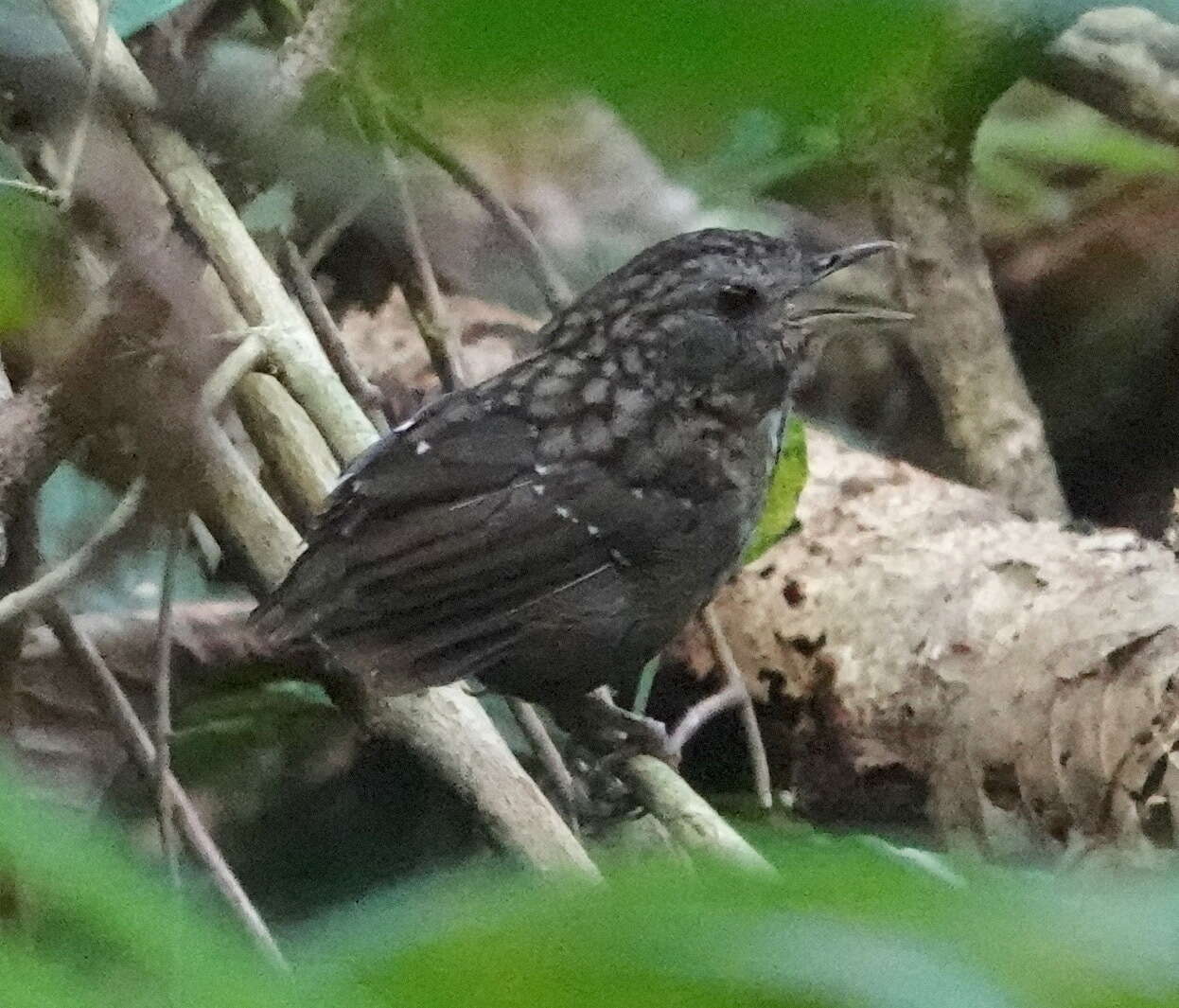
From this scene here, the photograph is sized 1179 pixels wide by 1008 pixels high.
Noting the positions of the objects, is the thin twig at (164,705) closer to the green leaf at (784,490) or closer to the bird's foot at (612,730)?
the bird's foot at (612,730)

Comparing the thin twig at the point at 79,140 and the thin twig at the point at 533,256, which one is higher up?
the thin twig at the point at 533,256

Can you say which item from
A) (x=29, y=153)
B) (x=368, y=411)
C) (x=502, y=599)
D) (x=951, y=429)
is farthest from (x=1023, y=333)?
(x=29, y=153)

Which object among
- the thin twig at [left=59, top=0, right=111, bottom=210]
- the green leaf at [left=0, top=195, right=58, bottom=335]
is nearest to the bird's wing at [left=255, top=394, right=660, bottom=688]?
the thin twig at [left=59, top=0, right=111, bottom=210]

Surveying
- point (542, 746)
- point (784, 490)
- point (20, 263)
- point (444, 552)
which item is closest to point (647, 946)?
point (20, 263)

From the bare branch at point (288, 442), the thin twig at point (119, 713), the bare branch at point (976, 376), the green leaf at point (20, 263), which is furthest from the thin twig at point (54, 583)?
the bare branch at point (976, 376)

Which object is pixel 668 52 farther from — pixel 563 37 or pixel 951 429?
pixel 951 429

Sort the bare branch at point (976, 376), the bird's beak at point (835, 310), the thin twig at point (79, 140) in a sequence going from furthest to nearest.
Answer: the bare branch at point (976, 376) < the bird's beak at point (835, 310) < the thin twig at point (79, 140)

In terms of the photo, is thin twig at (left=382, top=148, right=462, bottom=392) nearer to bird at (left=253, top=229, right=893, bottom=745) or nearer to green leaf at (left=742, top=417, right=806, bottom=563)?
bird at (left=253, top=229, right=893, bottom=745)
